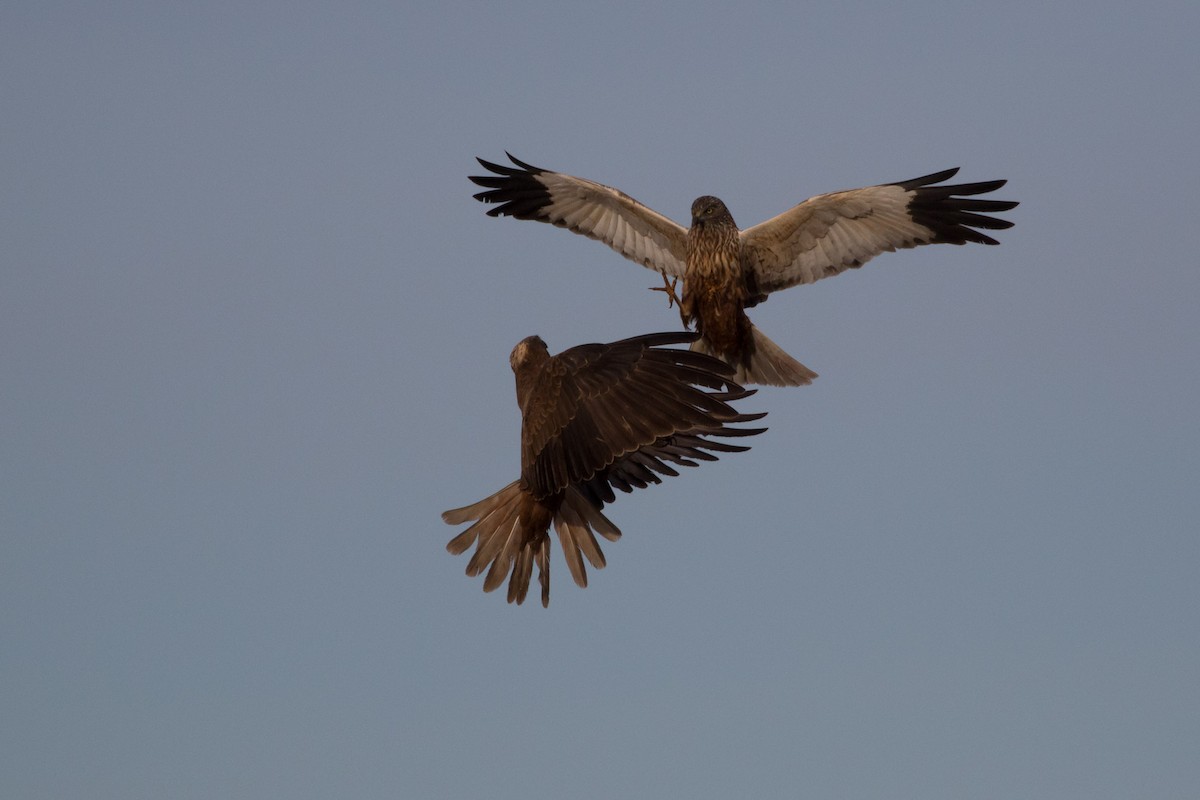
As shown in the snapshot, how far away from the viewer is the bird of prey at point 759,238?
428 inches

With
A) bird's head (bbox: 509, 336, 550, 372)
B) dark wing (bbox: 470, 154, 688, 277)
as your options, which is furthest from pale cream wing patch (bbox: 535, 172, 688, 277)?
bird's head (bbox: 509, 336, 550, 372)

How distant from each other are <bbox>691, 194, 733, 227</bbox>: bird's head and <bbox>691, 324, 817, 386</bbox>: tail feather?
842 millimetres

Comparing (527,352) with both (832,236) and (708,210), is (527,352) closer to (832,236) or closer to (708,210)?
(708,210)

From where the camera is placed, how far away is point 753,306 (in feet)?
37.1

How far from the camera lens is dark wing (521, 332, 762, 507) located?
8.17 metres

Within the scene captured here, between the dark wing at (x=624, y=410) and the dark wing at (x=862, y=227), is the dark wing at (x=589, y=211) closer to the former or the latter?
the dark wing at (x=862, y=227)

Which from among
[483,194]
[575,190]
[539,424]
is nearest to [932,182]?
[575,190]

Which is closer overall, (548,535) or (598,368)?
(598,368)

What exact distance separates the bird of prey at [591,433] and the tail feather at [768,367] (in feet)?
6.89

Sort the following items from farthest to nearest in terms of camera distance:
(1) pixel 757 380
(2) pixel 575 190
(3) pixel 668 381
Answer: (2) pixel 575 190 < (1) pixel 757 380 < (3) pixel 668 381

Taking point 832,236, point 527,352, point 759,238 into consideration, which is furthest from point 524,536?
point 832,236

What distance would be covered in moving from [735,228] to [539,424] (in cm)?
318

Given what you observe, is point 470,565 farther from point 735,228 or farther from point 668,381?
point 735,228

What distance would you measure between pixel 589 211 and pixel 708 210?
1.42 meters
